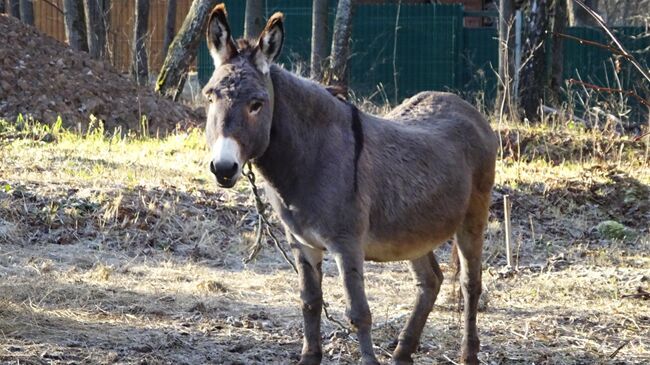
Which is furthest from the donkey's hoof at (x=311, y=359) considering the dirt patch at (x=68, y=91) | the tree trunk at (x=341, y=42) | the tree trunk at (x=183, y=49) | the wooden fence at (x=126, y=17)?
the wooden fence at (x=126, y=17)

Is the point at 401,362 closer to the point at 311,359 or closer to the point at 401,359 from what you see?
the point at 401,359

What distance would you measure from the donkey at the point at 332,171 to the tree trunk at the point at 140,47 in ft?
36.2

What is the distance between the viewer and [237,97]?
4695mm

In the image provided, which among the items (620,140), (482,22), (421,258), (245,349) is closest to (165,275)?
(245,349)

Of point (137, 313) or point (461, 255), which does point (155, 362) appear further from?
point (461, 255)

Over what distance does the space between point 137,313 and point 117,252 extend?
193 cm

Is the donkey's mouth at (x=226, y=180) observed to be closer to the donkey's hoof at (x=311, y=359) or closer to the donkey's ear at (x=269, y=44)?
the donkey's ear at (x=269, y=44)

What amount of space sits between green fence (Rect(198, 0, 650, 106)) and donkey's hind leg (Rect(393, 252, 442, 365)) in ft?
46.5

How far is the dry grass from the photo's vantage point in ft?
19.8

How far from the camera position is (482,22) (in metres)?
26.6

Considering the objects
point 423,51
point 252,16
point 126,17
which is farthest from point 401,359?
point 126,17

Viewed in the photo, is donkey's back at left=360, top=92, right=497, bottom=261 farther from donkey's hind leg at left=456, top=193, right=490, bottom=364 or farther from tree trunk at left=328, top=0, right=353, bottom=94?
tree trunk at left=328, top=0, right=353, bottom=94

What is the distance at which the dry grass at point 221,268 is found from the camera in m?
6.04

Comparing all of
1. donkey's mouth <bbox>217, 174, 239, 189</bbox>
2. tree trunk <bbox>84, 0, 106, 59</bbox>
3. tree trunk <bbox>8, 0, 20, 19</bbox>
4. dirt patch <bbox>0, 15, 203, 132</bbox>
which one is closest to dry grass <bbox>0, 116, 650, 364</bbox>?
dirt patch <bbox>0, 15, 203, 132</bbox>
